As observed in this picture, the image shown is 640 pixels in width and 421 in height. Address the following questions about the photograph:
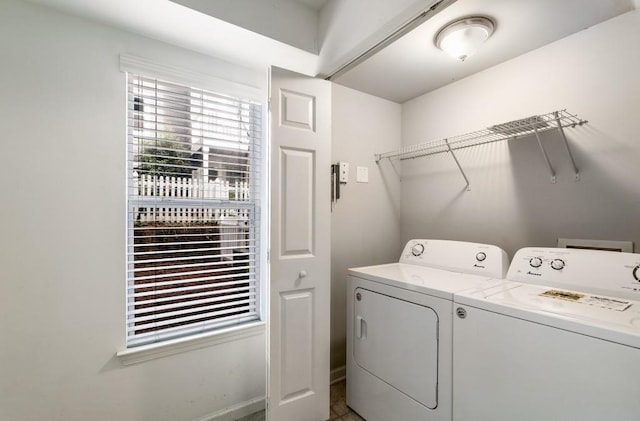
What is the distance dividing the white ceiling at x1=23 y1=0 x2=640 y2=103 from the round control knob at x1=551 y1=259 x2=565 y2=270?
1.23 metres

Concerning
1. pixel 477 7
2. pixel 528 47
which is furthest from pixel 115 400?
pixel 528 47

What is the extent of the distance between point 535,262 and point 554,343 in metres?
A: 0.57

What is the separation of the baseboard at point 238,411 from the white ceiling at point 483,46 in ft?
7.81

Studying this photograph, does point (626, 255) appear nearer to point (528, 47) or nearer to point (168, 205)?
point (528, 47)

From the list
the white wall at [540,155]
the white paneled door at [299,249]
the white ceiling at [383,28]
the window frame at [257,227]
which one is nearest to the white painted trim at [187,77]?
the window frame at [257,227]

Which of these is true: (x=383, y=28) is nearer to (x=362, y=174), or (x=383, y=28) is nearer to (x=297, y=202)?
(x=297, y=202)

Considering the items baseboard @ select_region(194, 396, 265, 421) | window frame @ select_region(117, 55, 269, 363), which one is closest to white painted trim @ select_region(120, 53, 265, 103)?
window frame @ select_region(117, 55, 269, 363)

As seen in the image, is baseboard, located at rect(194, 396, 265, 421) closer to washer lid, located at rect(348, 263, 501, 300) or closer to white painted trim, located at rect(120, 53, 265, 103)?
washer lid, located at rect(348, 263, 501, 300)

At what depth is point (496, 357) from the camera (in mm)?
1094

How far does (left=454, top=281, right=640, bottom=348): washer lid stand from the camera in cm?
86

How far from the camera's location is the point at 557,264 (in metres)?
1.32

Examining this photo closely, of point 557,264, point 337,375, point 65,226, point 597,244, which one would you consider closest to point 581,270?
point 557,264

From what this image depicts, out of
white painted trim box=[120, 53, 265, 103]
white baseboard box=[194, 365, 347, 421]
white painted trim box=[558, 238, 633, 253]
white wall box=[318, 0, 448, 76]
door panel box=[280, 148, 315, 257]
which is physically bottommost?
white baseboard box=[194, 365, 347, 421]

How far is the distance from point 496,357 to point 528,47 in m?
1.76
